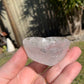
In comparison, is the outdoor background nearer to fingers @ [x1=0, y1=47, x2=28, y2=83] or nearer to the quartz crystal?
fingers @ [x1=0, y1=47, x2=28, y2=83]

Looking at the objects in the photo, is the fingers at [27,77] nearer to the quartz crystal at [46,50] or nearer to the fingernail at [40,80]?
the fingernail at [40,80]

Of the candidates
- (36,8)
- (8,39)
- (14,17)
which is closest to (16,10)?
(14,17)

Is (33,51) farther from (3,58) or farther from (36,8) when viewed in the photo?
(36,8)

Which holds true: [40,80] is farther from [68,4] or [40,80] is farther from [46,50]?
[68,4]

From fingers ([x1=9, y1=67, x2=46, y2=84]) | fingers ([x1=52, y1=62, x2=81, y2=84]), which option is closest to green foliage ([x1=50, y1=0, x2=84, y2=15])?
fingers ([x1=9, y1=67, x2=46, y2=84])

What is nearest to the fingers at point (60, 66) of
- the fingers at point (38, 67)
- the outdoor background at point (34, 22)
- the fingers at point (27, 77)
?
the fingers at point (27, 77)

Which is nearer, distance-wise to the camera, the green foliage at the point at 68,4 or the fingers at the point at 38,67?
the fingers at the point at 38,67
